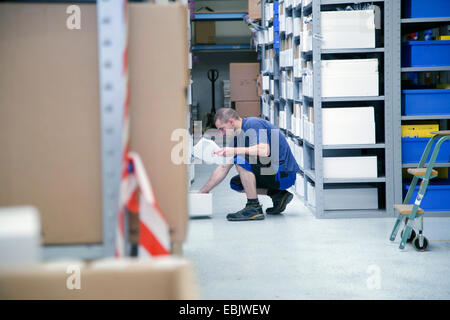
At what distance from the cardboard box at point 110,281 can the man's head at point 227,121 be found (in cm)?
488

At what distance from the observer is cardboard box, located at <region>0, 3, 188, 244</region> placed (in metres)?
1.65

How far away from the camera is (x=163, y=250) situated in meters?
1.64

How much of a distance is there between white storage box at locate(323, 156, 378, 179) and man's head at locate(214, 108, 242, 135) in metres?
0.92

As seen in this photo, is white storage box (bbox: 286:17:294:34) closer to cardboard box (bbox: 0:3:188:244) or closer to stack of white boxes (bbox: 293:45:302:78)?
stack of white boxes (bbox: 293:45:302:78)

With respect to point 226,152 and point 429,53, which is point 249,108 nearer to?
point 226,152

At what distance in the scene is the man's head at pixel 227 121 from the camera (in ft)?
20.3

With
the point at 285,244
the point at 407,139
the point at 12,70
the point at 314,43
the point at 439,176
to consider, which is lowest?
the point at 285,244

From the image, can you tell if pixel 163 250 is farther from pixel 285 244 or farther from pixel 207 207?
pixel 207 207

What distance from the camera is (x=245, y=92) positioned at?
1429 cm

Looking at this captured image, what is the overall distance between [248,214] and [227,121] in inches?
37.3

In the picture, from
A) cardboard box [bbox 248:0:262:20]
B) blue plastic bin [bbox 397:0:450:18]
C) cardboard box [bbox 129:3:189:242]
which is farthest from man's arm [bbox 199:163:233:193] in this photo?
cardboard box [bbox 248:0:262:20]

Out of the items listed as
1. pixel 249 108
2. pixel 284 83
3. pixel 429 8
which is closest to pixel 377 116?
pixel 429 8
